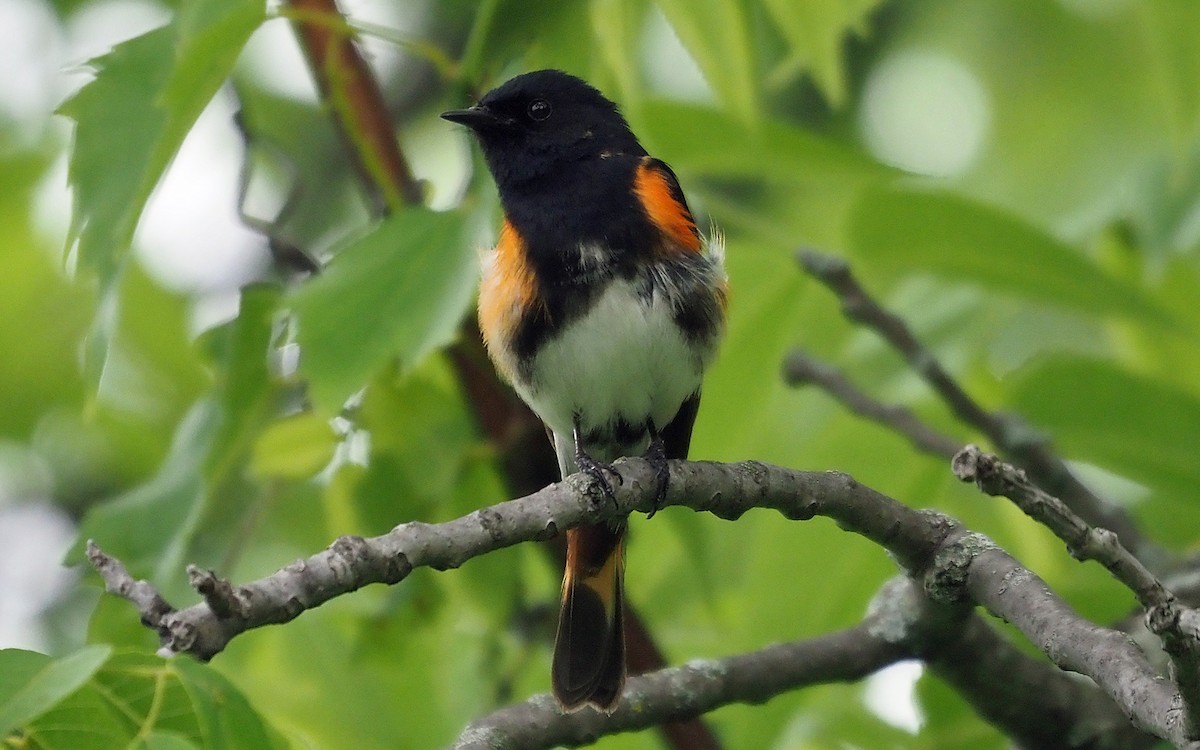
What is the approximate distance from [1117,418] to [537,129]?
1.62 meters

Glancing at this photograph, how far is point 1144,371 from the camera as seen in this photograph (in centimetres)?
352

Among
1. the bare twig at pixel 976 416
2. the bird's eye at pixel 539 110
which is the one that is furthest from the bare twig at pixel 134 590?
the bird's eye at pixel 539 110

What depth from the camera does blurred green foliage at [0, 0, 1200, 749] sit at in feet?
7.42

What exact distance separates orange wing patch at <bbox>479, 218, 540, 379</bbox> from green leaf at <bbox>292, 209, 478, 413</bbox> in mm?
504

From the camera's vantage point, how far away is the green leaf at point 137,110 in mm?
2205

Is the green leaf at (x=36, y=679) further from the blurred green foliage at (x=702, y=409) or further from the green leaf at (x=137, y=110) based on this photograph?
the green leaf at (x=137, y=110)

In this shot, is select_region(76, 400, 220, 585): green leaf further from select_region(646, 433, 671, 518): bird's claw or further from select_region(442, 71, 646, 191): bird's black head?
select_region(442, 71, 646, 191): bird's black head

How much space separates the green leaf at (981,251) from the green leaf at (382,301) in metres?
0.90

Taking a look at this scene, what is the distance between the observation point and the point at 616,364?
A: 3076mm

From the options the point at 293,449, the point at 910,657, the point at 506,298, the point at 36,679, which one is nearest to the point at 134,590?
the point at 36,679

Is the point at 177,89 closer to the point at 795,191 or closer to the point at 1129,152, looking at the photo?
the point at 1129,152

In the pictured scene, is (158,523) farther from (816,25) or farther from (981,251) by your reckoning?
(981,251)

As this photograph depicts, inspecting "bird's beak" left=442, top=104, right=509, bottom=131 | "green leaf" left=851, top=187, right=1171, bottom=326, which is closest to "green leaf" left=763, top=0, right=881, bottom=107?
"green leaf" left=851, top=187, right=1171, bottom=326

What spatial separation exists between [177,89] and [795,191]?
183 inches
